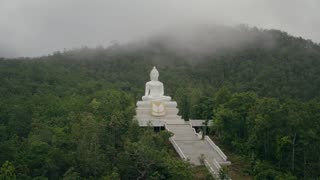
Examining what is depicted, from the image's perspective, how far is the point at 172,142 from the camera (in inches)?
1773

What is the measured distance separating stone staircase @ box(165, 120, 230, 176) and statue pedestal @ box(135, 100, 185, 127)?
3.70ft

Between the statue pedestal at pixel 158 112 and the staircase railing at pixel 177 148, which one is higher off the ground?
the statue pedestal at pixel 158 112

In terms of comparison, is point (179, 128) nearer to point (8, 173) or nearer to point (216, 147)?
point (216, 147)

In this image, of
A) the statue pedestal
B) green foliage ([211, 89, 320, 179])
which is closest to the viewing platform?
the statue pedestal

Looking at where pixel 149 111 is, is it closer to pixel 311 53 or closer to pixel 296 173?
pixel 296 173

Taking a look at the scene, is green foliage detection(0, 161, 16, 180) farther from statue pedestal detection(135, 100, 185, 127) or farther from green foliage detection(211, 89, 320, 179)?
statue pedestal detection(135, 100, 185, 127)

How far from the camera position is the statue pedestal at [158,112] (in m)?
52.2

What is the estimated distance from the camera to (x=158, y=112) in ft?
177

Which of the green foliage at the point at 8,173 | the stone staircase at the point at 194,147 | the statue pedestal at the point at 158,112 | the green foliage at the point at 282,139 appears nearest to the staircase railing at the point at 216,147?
the stone staircase at the point at 194,147

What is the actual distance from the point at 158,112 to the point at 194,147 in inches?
399

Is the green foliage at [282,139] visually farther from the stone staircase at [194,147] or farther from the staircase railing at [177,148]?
the staircase railing at [177,148]

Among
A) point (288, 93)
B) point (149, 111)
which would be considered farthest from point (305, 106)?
point (288, 93)

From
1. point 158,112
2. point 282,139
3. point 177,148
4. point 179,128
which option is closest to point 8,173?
point 177,148

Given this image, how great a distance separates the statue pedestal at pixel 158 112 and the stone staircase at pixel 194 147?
3.70 ft
